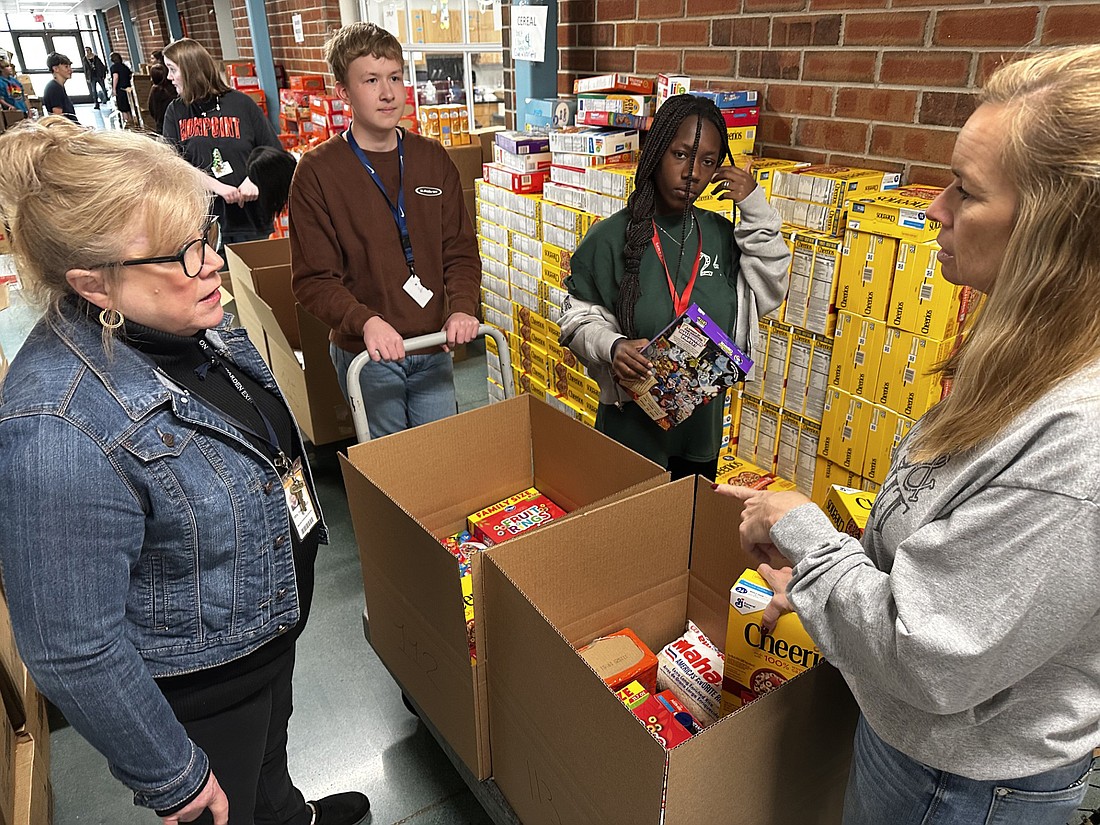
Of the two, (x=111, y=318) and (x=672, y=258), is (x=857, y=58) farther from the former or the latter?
(x=111, y=318)

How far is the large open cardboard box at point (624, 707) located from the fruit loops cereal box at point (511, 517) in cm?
39

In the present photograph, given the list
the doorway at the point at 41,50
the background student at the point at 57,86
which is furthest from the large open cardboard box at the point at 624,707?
the doorway at the point at 41,50

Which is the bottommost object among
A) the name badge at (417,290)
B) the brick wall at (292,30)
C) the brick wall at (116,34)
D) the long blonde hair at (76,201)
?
the name badge at (417,290)

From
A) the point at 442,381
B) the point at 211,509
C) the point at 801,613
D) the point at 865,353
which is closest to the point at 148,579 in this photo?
the point at 211,509

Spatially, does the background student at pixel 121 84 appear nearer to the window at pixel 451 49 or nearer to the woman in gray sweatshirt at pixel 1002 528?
the window at pixel 451 49

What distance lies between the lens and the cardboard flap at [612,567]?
1361 millimetres

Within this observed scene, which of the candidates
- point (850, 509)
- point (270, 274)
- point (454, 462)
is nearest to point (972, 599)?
point (850, 509)

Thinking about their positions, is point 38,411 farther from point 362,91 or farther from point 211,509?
point 362,91

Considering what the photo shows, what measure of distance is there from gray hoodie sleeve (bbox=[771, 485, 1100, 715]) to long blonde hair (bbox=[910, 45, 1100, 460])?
13 cm

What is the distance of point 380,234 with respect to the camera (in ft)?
7.32

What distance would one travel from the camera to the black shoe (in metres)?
1.81

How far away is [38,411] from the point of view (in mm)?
881

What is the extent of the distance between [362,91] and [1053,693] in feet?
7.12

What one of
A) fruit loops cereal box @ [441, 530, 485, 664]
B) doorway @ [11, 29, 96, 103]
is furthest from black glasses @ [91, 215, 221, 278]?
doorway @ [11, 29, 96, 103]
